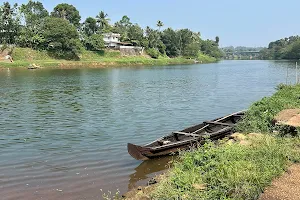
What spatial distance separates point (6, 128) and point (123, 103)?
1041cm

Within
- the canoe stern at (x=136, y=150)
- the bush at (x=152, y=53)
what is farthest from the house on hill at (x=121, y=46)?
the canoe stern at (x=136, y=150)

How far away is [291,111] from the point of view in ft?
43.2

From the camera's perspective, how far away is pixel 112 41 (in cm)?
10350

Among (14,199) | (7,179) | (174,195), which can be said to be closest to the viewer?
(174,195)

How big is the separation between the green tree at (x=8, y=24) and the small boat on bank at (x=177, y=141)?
7530cm

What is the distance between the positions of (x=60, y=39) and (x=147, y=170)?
7624cm

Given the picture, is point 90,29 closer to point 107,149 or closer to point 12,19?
point 12,19

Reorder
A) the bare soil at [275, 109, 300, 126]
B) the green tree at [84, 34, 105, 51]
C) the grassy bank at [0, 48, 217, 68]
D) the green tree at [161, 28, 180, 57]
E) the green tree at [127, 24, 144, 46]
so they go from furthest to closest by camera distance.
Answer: the green tree at [161, 28, 180, 57] → the green tree at [127, 24, 144, 46] → the green tree at [84, 34, 105, 51] → the grassy bank at [0, 48, 217, 68] → the bare soil at [275, 109, 300, 126]

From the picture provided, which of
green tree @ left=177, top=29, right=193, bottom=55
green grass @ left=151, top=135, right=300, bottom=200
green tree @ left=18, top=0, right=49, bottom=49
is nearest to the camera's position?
green grass @ left=151, top=135, right=300, bottom=200

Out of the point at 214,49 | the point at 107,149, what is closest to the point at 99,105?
the point at 107,149

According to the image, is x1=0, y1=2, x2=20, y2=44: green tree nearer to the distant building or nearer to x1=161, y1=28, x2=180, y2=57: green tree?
the distant building

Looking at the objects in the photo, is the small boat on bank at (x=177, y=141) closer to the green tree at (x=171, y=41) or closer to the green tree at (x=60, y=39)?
the green tree at (x=60, y=39)

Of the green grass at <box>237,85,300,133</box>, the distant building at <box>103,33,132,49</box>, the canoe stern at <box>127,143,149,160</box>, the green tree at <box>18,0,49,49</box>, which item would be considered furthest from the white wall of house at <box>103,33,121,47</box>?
the canoe stern at <box>127,143,149,160</box>

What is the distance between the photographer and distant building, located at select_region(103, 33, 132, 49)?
103 m
